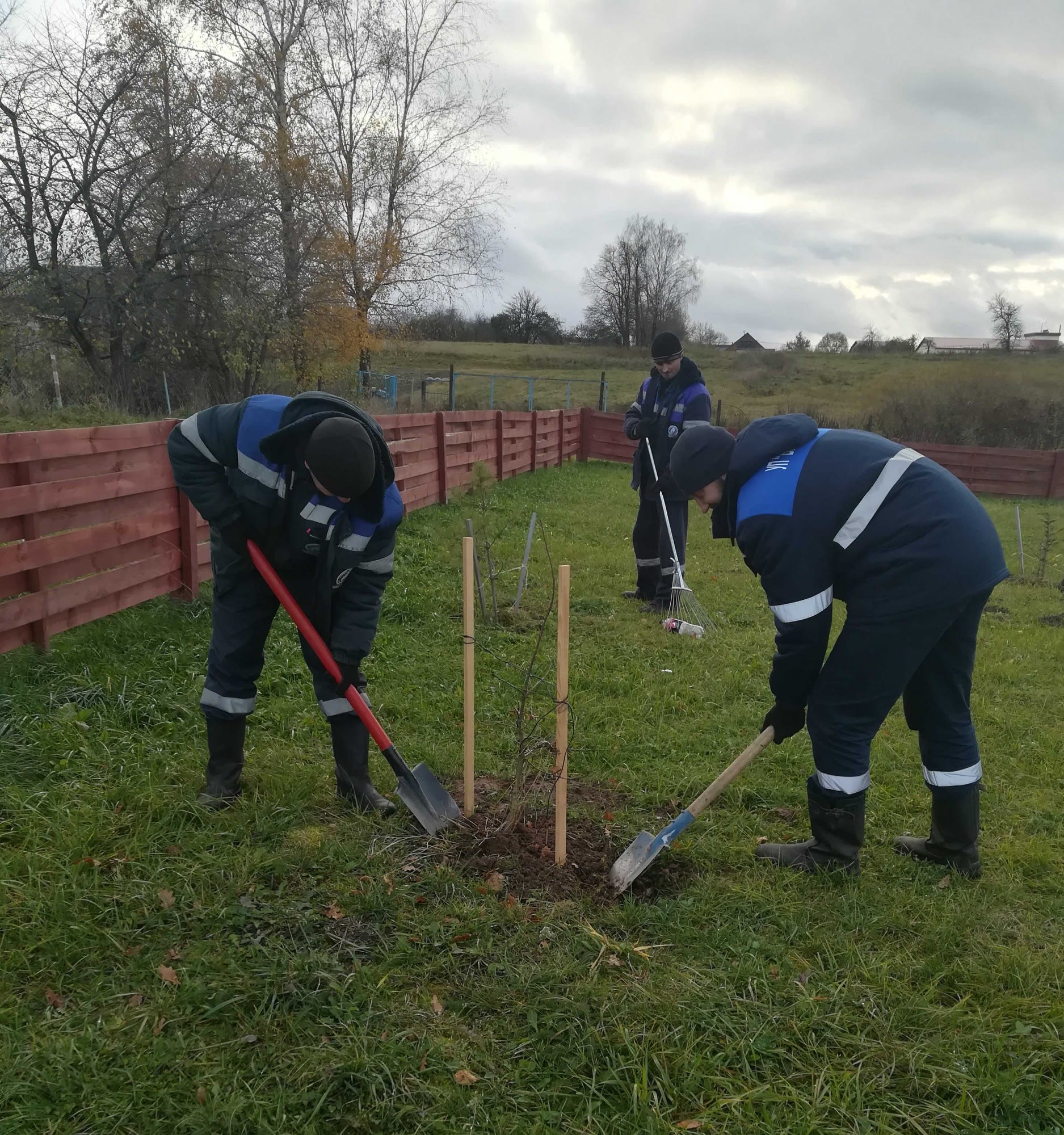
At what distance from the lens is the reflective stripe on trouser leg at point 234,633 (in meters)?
3.23

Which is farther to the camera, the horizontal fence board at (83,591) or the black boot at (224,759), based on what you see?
the horizontal fence board at (83,591)

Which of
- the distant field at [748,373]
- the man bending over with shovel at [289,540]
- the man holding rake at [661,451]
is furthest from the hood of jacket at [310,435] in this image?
the distant field at [748,373]

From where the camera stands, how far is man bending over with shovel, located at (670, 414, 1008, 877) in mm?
2721

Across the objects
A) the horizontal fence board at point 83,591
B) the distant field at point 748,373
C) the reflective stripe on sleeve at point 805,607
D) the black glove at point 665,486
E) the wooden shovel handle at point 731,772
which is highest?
the distant field at point 748,373

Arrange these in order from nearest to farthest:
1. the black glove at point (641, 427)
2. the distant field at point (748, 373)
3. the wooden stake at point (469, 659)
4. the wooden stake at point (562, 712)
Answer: the wooden stake at point (562, 712) → the wooden stake at point (469, 659) → the black glove at point (641, 427) → the distant field at point (748, 373)

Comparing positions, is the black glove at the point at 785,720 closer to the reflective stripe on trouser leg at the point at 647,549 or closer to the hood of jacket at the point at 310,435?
the hood of jacket at the point at 310,435

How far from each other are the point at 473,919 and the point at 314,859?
2.23 feet

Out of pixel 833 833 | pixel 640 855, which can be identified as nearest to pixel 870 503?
pixel 833 833

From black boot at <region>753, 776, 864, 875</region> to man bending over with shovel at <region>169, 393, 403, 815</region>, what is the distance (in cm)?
172

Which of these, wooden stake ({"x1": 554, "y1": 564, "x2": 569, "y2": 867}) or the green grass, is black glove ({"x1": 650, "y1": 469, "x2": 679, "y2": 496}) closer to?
the green grass

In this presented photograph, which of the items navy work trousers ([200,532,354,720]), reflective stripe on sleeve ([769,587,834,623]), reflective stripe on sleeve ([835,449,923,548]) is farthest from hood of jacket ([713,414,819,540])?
navy work trousers ([200,532,354,720])

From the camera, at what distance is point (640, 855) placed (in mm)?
3020

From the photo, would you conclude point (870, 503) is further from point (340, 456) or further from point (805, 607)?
point (340, 456)

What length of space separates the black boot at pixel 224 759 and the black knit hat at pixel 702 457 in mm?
2114
